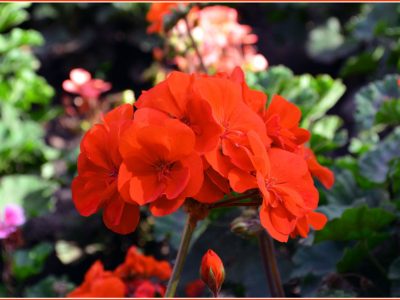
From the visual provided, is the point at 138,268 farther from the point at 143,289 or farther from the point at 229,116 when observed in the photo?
the point at 229,116

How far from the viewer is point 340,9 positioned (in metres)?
3.92

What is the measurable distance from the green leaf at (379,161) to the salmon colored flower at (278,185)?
0.60 meters

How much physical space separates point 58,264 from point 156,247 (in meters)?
0.36

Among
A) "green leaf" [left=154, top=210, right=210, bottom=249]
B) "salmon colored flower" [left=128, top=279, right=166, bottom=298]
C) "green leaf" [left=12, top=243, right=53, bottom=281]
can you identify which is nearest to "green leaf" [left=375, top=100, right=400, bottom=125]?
"green leaf" [left=154, top=210, right=210, bottom=249]

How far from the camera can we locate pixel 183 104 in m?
1.01

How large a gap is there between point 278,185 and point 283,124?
0.15 m

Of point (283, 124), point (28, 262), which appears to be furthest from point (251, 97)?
point (28, 262)

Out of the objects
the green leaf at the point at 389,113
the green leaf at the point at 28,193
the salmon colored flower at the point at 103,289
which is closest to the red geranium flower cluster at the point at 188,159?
the salmon colored flower at the point at 103,289

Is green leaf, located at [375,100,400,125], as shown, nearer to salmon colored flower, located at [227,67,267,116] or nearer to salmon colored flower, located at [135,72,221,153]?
salmon colored flower, located at [227,67,267,116]

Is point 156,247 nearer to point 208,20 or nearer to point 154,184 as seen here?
point 208,20

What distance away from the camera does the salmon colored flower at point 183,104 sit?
0.98 meters

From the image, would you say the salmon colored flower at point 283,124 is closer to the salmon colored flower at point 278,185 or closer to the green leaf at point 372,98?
the salmon colored flower at point 278,185

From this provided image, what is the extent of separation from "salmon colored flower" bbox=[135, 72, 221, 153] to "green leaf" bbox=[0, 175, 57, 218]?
1.42 meters

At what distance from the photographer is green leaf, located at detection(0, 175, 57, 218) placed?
2.37 metres
